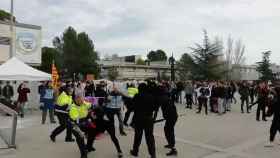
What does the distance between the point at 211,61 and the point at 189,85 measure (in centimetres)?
1636

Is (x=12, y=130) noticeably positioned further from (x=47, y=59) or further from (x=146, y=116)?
(x=47, y=59)

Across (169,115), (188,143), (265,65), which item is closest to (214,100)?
(188,143)

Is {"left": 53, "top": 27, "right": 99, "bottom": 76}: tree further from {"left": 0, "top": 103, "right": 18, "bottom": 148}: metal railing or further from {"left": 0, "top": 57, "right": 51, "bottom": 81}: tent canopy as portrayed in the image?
{"left": 0, "top": 103, "right": 18, "bottom": 148}: metal railing

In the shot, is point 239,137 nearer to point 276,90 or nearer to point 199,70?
point 276,90

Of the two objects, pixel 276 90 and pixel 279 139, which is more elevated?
pixel 276 90

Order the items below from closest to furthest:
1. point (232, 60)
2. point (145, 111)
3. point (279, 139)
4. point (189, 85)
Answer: point (145, 111) < point (279, 139) < point (189, 85) < point (232, 60)

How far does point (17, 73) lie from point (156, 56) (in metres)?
117

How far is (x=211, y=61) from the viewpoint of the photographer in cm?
3647

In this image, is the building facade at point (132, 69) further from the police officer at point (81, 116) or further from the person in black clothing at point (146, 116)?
the person in black clothing at point (146, 116)

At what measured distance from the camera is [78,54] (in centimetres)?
6631

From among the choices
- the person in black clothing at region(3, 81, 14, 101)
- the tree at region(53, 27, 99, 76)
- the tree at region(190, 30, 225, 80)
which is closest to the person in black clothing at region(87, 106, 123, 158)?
the person in black clothing at region(3, 81, 14, 101)

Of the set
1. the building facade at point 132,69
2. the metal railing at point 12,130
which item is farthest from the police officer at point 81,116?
the building facade at point 132,69

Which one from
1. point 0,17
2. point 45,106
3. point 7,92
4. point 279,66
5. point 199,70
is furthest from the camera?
point 279,66

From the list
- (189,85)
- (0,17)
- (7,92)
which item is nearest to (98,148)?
(7,92)
